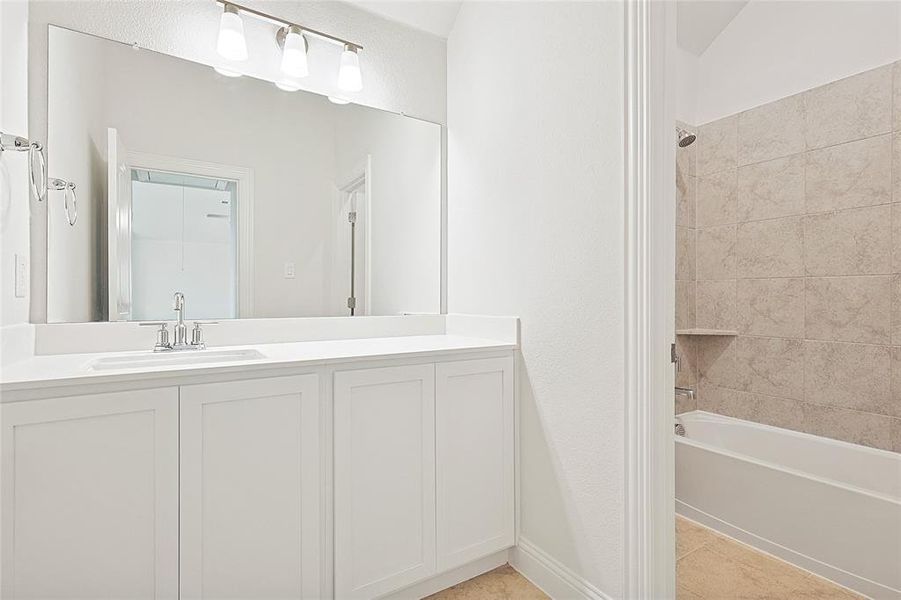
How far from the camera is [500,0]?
187 centimetres

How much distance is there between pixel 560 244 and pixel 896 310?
1650mm

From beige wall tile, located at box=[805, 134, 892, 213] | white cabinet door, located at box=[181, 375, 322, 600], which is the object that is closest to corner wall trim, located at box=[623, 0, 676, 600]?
white cabinet door, located at box=[181, 375, 322, 600]

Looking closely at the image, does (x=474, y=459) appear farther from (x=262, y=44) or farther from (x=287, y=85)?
(x=262, y=44)

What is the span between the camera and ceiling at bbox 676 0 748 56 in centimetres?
246

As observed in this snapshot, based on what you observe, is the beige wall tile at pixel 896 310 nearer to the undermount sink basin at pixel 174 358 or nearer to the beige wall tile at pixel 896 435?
the beige wall tile at pixel 896 435

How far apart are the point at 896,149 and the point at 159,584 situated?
3131 mm

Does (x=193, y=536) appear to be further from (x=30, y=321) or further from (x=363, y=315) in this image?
(x=363, y=315)

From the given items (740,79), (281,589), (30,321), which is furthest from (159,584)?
(740,79)

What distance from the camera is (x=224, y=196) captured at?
177 centimetres

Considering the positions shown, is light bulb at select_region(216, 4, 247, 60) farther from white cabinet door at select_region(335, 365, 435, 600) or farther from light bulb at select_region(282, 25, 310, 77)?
white cabinet door at select_region(335, 365, 435, 600)

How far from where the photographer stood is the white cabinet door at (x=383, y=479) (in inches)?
55.1

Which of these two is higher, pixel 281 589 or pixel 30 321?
pixel 30 321

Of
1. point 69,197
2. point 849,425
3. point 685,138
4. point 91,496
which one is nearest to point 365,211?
point 69,197

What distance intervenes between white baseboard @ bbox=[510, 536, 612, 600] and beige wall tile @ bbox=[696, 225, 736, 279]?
76.1 inches
